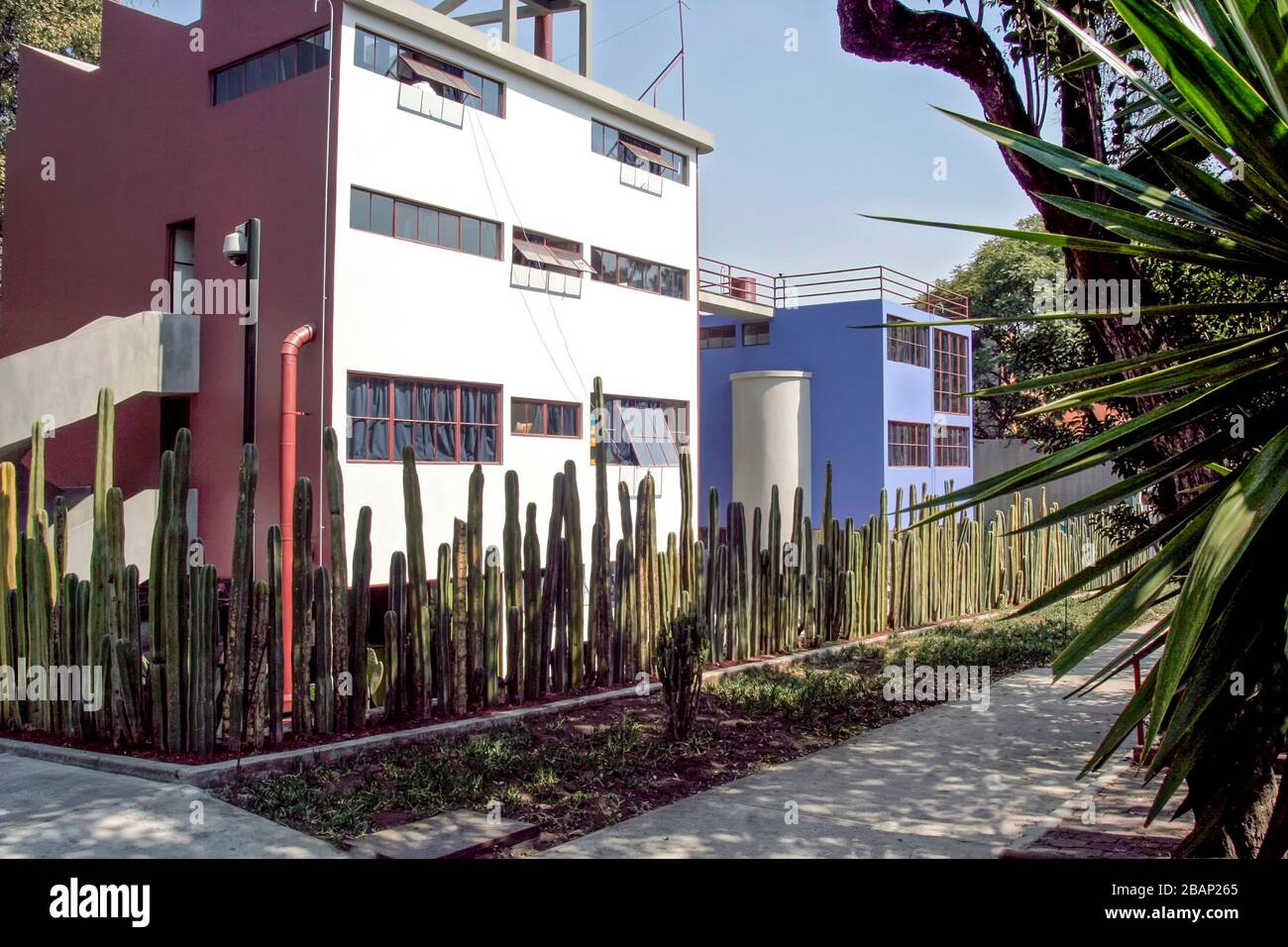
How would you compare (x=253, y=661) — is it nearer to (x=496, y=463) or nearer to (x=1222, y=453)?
(x=1222, y=453)

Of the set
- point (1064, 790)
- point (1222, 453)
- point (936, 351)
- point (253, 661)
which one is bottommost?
point (1064, 790)

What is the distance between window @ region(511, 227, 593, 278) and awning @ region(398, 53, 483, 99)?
2.08 metres

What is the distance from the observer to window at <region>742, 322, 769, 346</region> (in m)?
26.4

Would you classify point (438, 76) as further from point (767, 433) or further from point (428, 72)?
point (767, 433)

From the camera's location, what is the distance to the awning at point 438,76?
1457 centimetres

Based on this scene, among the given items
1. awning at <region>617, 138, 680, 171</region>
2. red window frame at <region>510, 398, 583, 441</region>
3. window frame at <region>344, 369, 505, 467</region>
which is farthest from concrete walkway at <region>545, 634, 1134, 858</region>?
awning at <region>617, 138, 680, 171</region>

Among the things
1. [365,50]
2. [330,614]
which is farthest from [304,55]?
[330,614]

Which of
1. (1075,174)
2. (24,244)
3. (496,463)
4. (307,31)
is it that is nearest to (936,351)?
(496,463)

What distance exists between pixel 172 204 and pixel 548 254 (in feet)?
18.1

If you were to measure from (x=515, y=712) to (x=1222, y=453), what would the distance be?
18.5 ft

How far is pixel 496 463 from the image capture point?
1580 cm

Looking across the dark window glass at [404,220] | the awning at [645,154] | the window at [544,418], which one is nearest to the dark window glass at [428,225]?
the dark window glass at [404,220]

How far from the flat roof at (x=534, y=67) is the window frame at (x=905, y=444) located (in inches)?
336

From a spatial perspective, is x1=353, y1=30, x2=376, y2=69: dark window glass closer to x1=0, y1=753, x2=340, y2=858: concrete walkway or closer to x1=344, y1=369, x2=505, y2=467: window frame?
x1=344, y1=369, x2=505, y2=467: window frame
